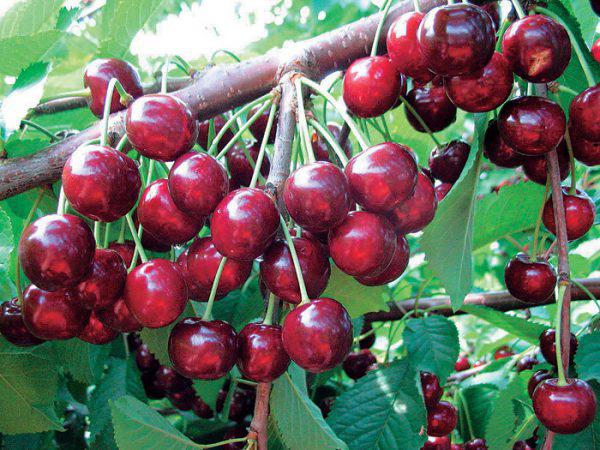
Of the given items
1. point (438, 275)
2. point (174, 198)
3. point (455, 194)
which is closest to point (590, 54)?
point (455, 194)

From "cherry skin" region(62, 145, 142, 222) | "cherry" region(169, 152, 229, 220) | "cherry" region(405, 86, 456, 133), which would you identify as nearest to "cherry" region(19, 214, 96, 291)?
"cherry skin" region(62, 145, 142, 222)

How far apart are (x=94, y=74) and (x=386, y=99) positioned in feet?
2.01

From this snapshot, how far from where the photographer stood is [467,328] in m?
3.49

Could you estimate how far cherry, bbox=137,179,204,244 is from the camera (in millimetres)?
919

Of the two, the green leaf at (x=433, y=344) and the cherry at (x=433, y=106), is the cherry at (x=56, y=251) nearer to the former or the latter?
the cherry at (x=433, y=106)

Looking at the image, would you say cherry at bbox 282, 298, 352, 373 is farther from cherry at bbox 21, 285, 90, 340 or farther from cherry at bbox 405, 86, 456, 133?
cherry at bbox 405, 86, 456, 133

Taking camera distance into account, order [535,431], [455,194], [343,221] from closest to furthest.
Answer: [343,221]
[455,194]
[535,431]

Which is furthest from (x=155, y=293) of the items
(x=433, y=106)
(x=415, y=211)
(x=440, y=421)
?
(x=440, y=421)

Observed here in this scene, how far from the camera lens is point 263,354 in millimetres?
861

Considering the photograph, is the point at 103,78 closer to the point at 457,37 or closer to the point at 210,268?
the point at 210,268

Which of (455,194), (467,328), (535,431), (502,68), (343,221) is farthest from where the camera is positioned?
(467,328)

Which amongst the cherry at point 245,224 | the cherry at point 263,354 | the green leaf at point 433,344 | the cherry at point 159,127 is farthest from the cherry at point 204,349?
the green leaf at point 433,344

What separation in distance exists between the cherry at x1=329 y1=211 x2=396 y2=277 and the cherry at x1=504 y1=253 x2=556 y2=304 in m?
0.51

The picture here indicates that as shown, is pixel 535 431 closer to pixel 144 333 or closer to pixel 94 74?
pixel 144 333
